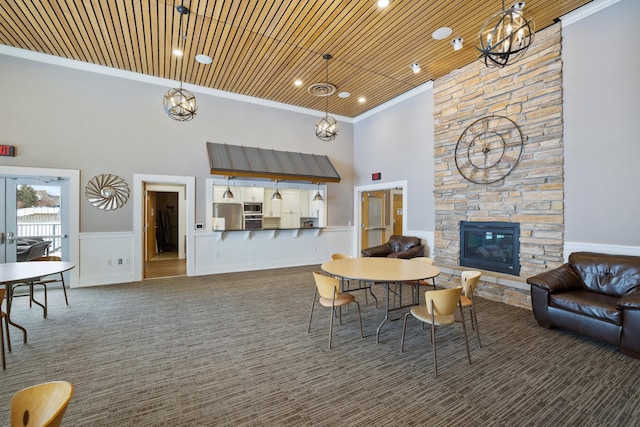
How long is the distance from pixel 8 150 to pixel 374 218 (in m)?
8.34

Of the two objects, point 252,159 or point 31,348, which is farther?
point 252,159

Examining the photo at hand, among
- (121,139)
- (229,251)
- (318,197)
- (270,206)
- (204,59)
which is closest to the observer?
(204,59)

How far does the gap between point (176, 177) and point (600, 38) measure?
7.59 meters

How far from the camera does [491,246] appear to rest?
16.0 feet

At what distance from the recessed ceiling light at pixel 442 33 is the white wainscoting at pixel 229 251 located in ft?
17.0

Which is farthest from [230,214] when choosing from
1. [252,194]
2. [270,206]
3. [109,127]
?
[109,127]

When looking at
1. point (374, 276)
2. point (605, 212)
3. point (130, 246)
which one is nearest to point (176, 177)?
point (130, 246)

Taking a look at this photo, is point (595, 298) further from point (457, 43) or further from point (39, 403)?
point (39, 403)

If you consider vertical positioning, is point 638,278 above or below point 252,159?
below

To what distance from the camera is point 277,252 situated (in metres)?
7.37

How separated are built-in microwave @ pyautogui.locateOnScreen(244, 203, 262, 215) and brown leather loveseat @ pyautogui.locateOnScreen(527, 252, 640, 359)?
5828mm

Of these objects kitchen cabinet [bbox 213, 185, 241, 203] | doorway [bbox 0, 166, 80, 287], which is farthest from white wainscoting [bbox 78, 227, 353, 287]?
kitchen cabinet [bbox 213, 185, 241, 203]

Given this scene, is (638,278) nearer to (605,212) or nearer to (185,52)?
(605,212)

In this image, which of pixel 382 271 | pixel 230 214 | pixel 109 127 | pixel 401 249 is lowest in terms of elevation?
pixel 401 249
